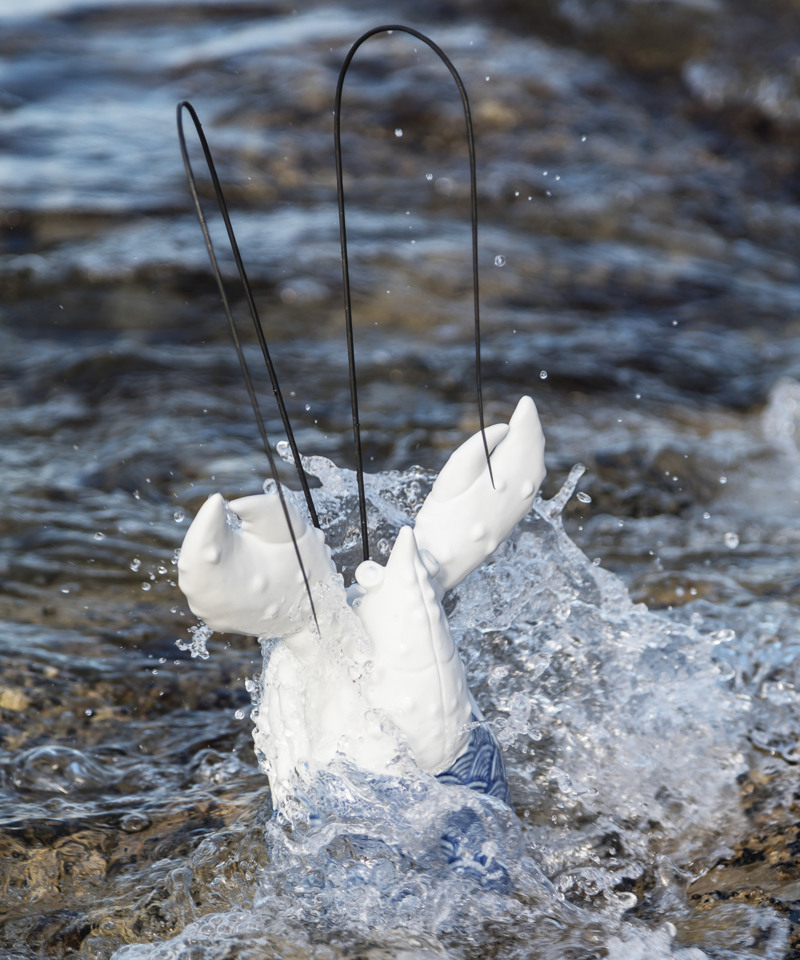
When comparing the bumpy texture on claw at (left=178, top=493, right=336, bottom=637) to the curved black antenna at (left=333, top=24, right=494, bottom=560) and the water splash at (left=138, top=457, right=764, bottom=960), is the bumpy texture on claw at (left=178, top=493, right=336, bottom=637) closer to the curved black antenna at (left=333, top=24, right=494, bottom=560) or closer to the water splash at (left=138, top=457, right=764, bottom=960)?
the curved black antenna at (left=333, top=24, right=494, bottom=560)

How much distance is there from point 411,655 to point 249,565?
279 mm

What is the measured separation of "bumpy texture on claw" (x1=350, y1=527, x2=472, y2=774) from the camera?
1438mm

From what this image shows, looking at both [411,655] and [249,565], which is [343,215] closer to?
[249,565]

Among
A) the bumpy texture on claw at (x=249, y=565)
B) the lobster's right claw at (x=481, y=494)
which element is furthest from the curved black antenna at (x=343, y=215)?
the bumpy texture on claw at (x=249, y=565)

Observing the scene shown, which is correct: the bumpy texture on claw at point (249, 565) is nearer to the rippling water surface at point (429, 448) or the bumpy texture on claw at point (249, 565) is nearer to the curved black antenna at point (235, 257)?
the curved black antenna at point (235, 257)

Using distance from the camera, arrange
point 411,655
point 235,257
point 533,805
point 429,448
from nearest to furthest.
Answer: point 235,257, point 411,655, point 533,805, point 429,448

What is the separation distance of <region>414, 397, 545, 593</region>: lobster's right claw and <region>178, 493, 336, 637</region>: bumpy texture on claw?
7.3 inches

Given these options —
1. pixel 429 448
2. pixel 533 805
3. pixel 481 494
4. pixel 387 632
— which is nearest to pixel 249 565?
pixel 387 632

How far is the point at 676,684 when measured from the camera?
7.30 ft

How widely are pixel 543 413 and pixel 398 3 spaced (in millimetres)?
5927

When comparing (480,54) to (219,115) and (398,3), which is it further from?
(219,115)

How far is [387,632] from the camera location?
1450 mm

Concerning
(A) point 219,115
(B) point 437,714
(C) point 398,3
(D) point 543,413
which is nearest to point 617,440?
(D) point 543,413

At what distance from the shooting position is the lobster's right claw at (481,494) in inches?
59.4
